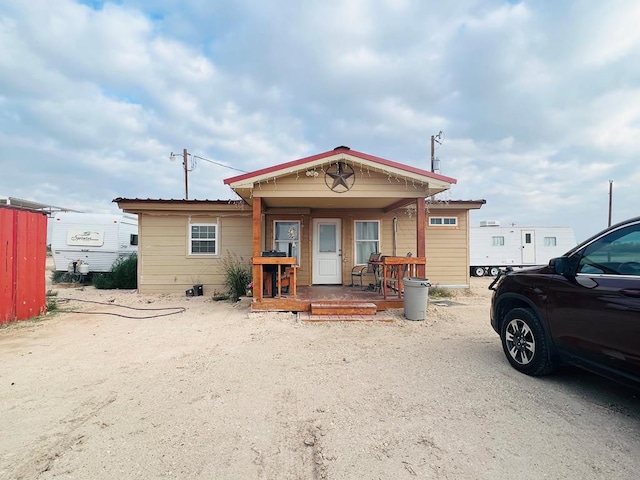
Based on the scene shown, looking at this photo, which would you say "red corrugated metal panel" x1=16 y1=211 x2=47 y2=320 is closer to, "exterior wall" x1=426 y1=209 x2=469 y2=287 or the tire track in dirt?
the tire track in dirt

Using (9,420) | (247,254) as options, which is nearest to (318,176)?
(247,254)

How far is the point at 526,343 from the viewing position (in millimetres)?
3643

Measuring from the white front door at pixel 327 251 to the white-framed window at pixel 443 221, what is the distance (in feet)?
9.47

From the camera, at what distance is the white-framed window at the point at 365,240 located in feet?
33.0

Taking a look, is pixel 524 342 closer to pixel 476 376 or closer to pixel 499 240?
pixel 476 376

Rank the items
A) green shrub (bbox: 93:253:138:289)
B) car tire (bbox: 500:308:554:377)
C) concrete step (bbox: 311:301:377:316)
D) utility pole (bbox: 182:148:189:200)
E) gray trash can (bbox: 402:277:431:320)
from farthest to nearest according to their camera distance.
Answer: utility pole (bbox: 182:148:189:200) → green shrub (bbox: 93:253:138:289) → concrete step (bbox: 311:301:377:316) → gray trash can (bbox: 402:277:431:320) → car tire (bbox: 500:308:554:377)

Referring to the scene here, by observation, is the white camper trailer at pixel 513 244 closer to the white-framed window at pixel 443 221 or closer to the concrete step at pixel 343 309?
the white-framed window at pixel 443 221

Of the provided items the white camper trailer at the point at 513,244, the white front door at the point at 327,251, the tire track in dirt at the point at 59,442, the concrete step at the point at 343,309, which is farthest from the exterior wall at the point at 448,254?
the tire track in dirt at the point at 59,442

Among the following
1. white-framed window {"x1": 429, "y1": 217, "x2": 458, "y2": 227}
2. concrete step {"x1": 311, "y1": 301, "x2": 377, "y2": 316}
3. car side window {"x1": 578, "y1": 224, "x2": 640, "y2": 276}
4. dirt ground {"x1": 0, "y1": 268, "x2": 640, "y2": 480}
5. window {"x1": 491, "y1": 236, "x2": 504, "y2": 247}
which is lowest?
dirt ground {"x1": 0, "y1": 268, "x2": 640, "y2": 480}

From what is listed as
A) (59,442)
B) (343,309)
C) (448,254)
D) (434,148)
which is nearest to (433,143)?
(434,148)

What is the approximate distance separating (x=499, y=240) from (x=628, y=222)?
49.0 ft

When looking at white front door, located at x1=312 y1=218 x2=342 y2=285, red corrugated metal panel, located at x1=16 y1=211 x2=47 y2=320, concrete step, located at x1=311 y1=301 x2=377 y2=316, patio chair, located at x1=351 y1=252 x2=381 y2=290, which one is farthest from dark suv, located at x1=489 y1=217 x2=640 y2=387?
red corrugated metal panel, located at x1=16 y1=211 x2=47 y2=320

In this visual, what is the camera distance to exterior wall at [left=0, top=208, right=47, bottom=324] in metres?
6.05

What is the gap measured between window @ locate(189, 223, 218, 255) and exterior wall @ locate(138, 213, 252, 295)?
0.11 metres
